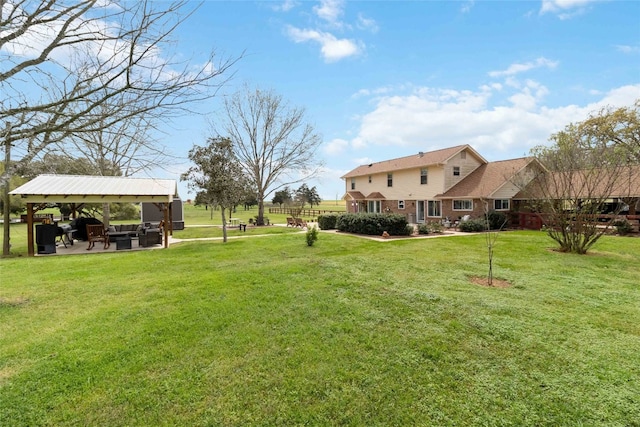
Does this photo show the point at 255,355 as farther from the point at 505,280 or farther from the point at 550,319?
the point at 505,280

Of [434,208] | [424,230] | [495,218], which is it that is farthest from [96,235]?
[495,218]

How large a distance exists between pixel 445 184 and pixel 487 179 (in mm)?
2872

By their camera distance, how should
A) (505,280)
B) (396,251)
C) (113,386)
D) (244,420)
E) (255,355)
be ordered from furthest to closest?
(396,251), (505,280), (255,355), (113,386), (244,420)

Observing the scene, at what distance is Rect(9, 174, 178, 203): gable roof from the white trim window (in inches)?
752

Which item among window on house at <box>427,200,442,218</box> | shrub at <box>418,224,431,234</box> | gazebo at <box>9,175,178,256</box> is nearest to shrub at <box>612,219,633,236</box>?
shrub at <box>418,224,431,234</box>

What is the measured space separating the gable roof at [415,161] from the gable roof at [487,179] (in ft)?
5.15

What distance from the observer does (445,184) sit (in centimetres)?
2367

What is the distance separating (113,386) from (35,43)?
377 cm

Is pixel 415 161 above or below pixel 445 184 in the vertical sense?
above

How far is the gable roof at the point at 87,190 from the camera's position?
12.4 metres

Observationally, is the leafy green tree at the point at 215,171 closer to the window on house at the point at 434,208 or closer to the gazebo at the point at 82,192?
the gazebo at the point at 82,192

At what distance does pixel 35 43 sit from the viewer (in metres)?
3.29

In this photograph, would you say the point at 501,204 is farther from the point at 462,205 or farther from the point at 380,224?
the point at 380,224

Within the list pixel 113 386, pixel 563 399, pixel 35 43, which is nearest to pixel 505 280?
pixel 563 399
